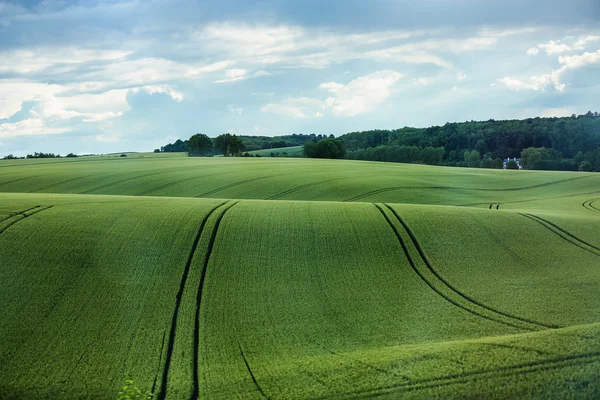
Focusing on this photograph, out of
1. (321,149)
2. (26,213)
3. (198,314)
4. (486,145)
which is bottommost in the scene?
(198,314)

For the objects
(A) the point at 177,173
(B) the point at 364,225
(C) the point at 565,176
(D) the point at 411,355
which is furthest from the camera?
(C) the point at 565,176

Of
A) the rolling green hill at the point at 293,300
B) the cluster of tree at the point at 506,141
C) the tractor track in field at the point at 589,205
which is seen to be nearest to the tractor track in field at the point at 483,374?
the rolling green hill at the point at 293,300

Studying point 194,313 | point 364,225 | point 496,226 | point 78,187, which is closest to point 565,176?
point 496,226

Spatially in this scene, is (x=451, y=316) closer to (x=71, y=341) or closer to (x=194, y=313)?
(x=194, y=313)

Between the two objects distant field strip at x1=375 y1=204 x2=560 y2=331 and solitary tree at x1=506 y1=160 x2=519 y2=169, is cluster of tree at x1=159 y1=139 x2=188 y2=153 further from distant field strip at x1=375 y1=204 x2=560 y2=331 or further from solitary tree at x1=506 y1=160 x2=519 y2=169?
distant field strip at x1=375 y1=204 x2=560 y2=331

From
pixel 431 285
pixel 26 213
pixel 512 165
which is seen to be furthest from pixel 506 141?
pixel 26 213

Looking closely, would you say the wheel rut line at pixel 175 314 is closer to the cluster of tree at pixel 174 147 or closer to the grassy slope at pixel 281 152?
the grassy slope at pixel 281 152

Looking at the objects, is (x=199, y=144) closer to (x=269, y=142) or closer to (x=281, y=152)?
(x=281, y=152)
